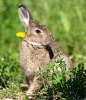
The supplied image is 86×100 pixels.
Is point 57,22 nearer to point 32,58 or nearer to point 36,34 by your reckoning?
point 36,34

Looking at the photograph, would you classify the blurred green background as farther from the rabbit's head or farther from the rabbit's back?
the rabbit's back

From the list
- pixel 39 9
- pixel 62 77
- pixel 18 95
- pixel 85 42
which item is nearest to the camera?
pixel 62 77

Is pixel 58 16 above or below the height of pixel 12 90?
above

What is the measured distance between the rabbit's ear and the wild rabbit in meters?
0.04

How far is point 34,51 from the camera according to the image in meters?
7.28

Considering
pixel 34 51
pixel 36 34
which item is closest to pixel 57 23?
pixel 36 34

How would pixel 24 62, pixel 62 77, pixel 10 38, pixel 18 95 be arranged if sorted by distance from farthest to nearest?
pixel 10 38 → pixel 24 62 → pixel 18 95 → pixel 62 77

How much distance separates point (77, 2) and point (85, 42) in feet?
3.17

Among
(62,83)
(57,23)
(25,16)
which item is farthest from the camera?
(57,23)

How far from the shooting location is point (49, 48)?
7.49 m

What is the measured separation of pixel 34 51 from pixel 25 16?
80 cm

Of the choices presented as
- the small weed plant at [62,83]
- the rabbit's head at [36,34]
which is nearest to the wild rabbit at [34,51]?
the rabbit's head at [36,34]

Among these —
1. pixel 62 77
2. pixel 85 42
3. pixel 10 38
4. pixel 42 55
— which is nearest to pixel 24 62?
pixel 42 55

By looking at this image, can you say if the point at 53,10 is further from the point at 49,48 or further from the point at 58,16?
the point at 49,48
